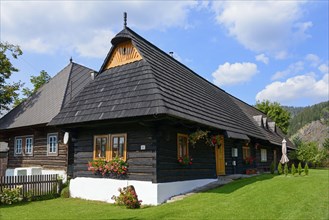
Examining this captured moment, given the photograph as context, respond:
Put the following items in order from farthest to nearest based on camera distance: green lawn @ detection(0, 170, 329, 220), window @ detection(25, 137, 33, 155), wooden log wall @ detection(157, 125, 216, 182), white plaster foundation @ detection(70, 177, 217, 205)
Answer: window @ detection(25, 137, 33, 155), wooden log wall @ detection(157, 125, 216, 182), white plaster foundation @ detection(70, 177, 217, 205), green lawn @ detection(0, 170, 329, 220)

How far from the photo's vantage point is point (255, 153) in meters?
20.8

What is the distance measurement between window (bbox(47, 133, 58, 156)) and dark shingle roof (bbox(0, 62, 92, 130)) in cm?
96

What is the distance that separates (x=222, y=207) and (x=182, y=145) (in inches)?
149

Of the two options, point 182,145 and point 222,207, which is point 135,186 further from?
point 222,207

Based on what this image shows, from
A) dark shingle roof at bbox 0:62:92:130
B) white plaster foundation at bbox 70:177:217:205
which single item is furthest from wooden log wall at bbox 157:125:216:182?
dark shingle roof at bbox 0:62:92:130

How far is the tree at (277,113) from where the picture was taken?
44.3 m

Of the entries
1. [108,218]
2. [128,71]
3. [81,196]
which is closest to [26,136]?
[81,196]

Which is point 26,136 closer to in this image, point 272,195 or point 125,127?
point 125,127

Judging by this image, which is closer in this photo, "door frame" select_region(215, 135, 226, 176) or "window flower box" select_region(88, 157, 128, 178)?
"window flower box" select_region(88, 157, 128, 178)

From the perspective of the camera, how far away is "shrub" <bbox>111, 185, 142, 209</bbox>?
9.73 metres

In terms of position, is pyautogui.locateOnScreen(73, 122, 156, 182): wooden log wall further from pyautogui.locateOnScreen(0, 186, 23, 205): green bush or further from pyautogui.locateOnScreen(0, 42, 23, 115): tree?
pyautogui.locateOnScreen(0, 42, 23, 115): tree

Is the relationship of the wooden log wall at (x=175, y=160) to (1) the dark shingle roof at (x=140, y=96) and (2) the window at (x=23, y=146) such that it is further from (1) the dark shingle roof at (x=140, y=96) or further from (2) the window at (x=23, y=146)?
(2) the window at (x=23, y=146)

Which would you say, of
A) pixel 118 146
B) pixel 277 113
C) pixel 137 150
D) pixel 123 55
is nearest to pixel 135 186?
pixel 137 150

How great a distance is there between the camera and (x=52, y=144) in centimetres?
1667
